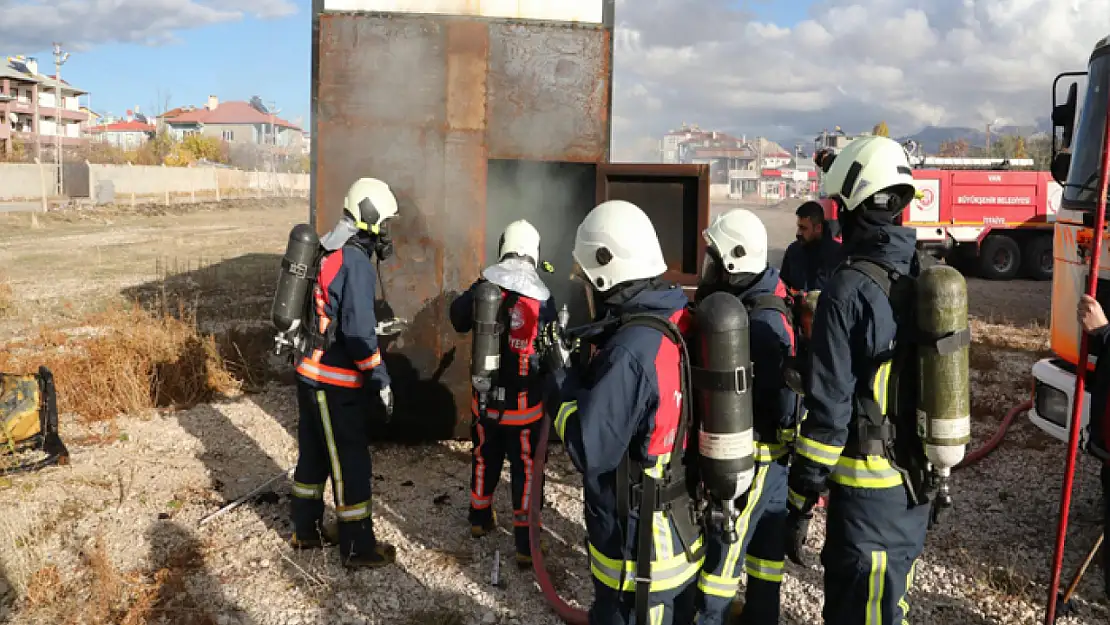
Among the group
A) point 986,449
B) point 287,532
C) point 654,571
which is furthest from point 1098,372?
point 287,532

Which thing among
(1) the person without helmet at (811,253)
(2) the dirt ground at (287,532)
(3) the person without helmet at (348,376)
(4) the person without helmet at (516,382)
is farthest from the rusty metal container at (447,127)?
(3) the person without helmet at (348,376)

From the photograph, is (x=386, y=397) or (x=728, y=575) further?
(x=386, y=397)

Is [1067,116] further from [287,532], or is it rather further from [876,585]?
[287,532]

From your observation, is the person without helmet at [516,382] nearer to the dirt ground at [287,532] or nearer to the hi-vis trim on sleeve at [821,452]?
the dirt ground at [287,532]

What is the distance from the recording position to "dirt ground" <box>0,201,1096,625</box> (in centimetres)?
376

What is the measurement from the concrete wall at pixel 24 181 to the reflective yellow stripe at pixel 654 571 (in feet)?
108

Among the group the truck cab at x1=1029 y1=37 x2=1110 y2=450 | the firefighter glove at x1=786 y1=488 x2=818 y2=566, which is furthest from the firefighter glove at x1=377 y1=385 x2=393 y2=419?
the truck cab at x1=1029 y1=37 x2=1110 y2=450

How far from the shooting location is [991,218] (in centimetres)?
1664

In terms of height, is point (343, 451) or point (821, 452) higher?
point (821, 452)

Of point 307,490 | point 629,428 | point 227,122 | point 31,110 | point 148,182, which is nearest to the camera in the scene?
point 629,428

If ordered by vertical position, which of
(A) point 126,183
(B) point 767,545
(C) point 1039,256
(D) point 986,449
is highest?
(A) point 126,183

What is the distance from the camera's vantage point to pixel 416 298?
227 inches

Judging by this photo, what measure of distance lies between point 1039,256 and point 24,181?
112 ft

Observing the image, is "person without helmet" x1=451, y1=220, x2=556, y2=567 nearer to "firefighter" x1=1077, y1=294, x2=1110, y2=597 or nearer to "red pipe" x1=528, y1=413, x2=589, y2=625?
"red pipe" x1=528, y1=413, x2=589, y2=625
